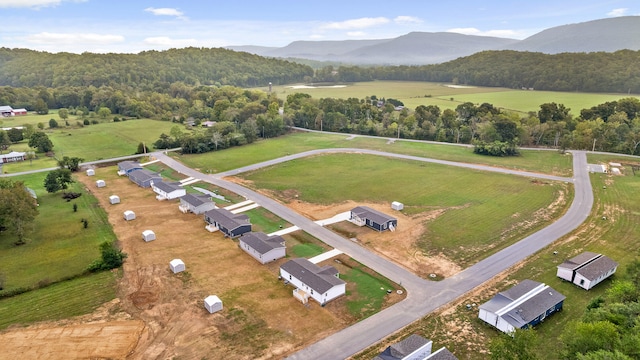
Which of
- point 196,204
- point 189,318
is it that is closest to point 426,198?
point 196,204

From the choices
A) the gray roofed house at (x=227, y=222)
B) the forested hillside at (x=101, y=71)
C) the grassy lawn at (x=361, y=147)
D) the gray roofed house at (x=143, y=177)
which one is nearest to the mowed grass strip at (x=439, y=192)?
the grassy lawn at (x=361, y=147)

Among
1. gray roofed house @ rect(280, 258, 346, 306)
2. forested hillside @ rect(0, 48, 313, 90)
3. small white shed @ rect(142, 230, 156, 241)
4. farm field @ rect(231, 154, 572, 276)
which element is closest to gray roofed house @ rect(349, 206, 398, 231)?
farm field @ rect(231, 154, 572, 276)

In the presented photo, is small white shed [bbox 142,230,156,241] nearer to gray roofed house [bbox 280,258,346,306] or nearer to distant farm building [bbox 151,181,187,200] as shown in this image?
distant farm building [bbox 151,181,187,200]

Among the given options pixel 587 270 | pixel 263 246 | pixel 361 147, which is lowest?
pixel 263 246

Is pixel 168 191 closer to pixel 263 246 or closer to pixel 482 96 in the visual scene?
pixel 263 246

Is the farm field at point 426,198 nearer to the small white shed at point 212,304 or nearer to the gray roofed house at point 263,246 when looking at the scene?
the gray roofed house at point 263,246
